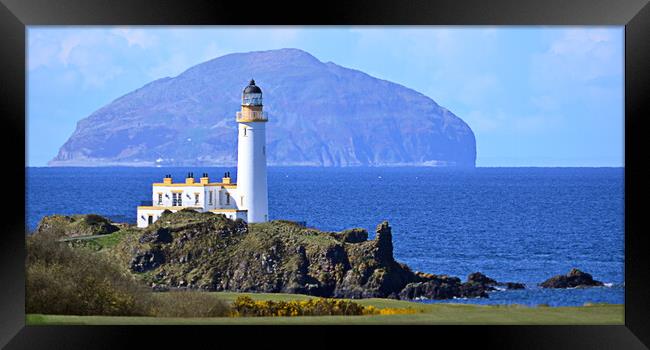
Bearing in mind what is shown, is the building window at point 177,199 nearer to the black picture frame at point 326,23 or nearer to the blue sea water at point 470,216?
the blue sea water at point 470,216

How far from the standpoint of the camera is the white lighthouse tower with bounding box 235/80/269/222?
36469mm

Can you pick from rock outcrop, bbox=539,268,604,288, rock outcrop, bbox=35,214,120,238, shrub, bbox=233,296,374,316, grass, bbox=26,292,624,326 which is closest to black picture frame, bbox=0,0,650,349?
grass, bbox=26,292,624,326

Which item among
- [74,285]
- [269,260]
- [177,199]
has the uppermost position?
[177,199]

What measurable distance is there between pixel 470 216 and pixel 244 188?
32.4 m

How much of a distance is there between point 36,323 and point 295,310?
4.42 meters

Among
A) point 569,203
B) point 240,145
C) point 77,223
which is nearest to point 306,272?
point 240,145

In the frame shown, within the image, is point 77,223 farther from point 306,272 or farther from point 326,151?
point 326,151

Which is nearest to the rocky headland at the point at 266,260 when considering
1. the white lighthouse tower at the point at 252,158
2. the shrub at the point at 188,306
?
the white lighthouse tower at the point at 252,158

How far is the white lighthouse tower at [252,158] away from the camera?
36469 millimetres

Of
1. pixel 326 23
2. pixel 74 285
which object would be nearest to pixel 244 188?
pixel 74 285

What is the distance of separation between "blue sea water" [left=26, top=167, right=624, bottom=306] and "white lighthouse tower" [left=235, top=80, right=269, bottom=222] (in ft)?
16.3

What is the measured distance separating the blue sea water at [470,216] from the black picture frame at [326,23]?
1975cm

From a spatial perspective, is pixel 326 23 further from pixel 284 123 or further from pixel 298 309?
pixel 284 123

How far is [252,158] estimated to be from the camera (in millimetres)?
36531
